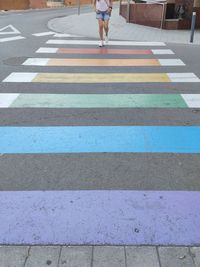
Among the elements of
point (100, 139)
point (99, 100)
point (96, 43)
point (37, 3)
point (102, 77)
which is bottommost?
point (37, 3)

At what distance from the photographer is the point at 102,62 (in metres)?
10.3

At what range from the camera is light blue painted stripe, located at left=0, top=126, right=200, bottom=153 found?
5.09 m

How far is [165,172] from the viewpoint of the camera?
14.8 feet

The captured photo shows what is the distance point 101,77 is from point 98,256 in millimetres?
6023

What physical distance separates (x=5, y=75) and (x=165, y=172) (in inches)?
208

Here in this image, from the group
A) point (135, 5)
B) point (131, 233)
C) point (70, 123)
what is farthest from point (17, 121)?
point (135, 5)

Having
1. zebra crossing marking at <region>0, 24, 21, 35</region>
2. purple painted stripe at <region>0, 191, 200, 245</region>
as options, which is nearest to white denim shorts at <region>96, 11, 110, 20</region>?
zebra crossing marking at <region>0, 24, 21, 35</region>

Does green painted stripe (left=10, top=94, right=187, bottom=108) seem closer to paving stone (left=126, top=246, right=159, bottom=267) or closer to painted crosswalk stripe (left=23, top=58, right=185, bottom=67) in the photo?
painted crosswalk stripe (left=23, top=58, right=185, bottom=67)

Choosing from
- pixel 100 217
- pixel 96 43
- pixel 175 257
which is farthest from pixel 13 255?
pixel 96 43

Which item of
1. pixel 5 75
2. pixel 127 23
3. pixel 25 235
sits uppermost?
pixel 25 235

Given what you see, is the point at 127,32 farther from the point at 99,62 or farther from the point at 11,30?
the point at 99,62

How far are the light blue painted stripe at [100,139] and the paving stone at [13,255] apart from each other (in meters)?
1.92

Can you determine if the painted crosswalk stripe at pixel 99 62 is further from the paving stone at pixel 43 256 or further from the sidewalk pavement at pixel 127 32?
the paving stone at pixel 43 256

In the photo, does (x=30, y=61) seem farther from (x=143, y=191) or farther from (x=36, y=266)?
(x=36, y=266)
